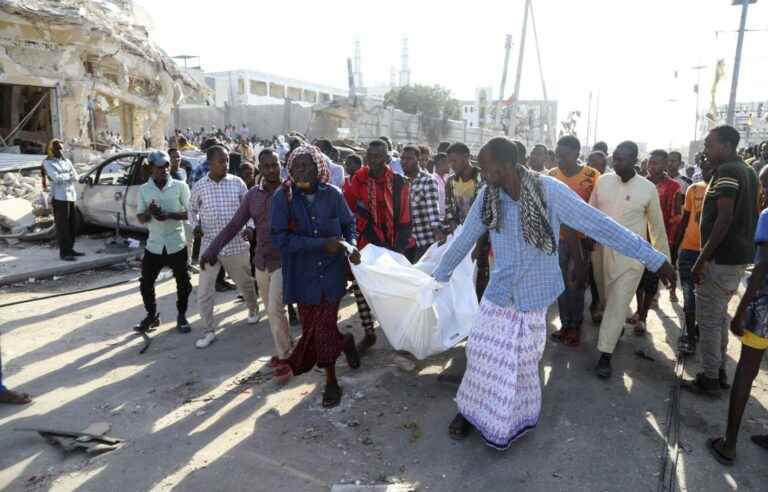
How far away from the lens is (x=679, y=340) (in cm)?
493

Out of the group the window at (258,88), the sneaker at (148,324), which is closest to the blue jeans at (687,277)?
the sneaker at (148,324)

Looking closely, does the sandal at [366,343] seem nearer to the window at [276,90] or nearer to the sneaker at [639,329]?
the sneaker at [639,329]

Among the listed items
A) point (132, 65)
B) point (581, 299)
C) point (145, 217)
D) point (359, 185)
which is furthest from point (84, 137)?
point (581, 299)

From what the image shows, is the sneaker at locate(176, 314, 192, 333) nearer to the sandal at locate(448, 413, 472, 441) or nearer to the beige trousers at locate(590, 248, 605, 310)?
the sandal at locate(448, 413, 472, 441)

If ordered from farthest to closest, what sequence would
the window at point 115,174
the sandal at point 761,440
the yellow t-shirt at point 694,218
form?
the window at point 115,174
the yellow t-shirt at point 694,218
the sandal at point 761,440

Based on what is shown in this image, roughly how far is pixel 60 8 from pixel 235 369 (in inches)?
676

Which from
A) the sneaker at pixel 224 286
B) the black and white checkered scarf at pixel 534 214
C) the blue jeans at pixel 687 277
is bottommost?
the sneaker at pixel 224 286

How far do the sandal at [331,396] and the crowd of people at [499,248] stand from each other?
1 centimetres

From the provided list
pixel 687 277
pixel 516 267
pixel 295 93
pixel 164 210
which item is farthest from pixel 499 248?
pixel 295 93

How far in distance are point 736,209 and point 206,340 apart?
4449mm

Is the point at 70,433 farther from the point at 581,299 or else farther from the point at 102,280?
the point at 102,280

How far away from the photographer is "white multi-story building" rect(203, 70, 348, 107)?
5691cm

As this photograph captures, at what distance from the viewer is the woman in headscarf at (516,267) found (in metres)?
2.87

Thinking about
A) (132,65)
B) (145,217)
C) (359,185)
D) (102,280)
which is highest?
(132,65)
